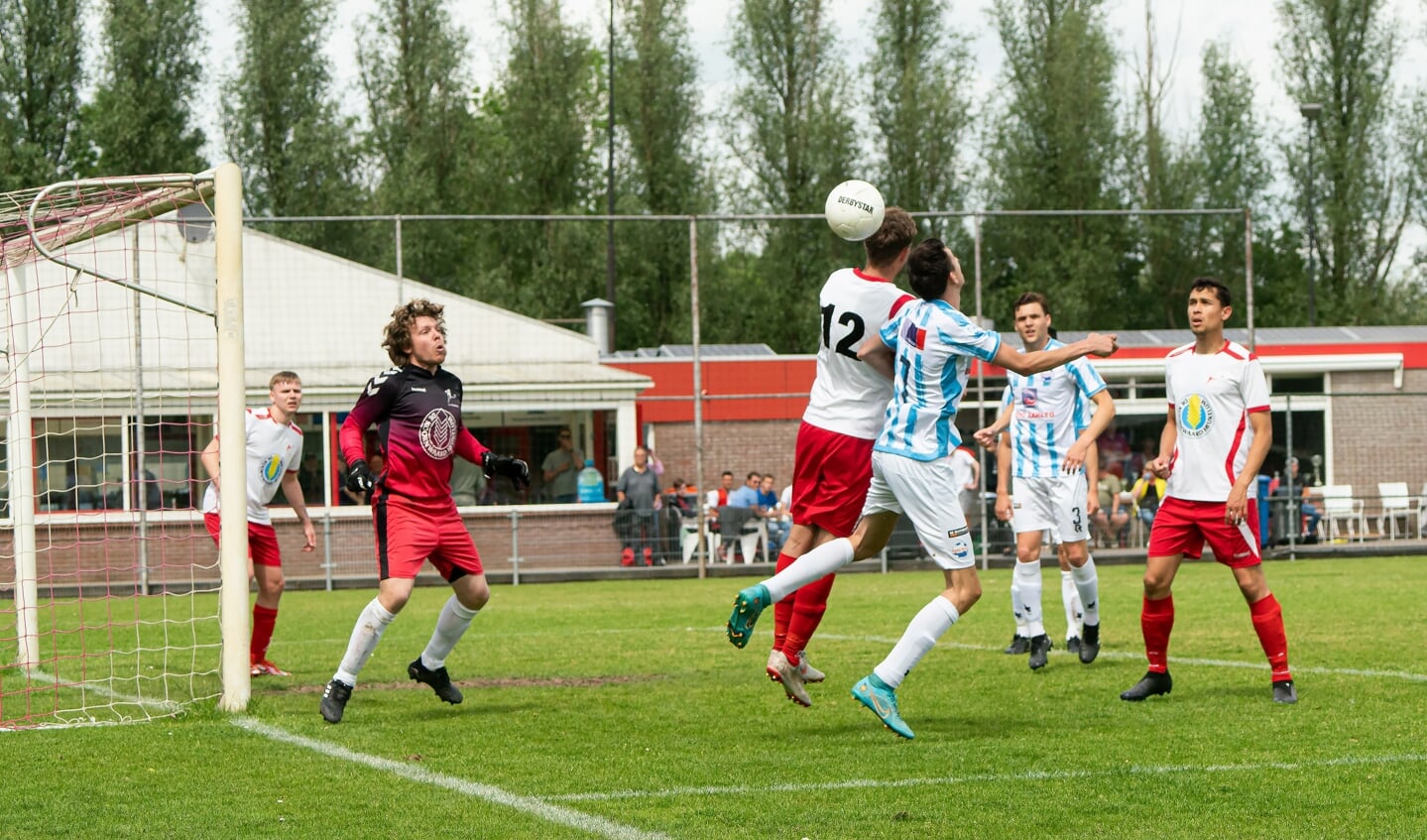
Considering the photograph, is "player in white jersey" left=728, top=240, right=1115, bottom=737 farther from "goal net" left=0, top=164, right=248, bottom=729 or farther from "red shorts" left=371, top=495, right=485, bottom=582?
"goal net" left=0, top=164, right=248, bottom=729

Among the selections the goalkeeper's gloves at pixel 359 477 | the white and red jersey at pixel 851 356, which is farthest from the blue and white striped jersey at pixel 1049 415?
the goalkeeper's gloves at pixel 359 477

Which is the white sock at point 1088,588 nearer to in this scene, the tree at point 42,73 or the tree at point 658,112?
the tree at point 42,73

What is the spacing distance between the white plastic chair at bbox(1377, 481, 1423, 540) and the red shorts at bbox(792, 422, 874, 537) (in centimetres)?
2120

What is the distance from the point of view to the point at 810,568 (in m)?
7.32

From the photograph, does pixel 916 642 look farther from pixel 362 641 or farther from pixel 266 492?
pixel 266 492

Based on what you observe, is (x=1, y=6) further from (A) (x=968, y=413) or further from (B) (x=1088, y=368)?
(B) (x=1088, y=368)

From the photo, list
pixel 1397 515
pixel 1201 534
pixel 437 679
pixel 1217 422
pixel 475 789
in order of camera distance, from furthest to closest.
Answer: pixel 1397 515 → pixel 437 679 → pixel 1201 534 → pixel 1217 422 → pixel 475 789

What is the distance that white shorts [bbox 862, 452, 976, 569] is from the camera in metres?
7.34

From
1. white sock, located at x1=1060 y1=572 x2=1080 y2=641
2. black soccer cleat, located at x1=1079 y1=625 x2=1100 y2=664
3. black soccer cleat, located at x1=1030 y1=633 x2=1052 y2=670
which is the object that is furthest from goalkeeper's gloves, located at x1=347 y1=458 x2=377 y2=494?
white sock, located at x1=1060 y1=572 x2=1080 y2=641

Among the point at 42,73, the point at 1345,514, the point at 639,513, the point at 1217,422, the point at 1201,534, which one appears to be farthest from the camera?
the point at 42,73

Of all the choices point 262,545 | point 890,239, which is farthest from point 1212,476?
point 262,545

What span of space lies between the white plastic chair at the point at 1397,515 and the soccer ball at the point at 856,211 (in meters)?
21.4

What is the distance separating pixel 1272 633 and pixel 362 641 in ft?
15.4

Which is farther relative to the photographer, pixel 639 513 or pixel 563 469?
pixel 563 469
